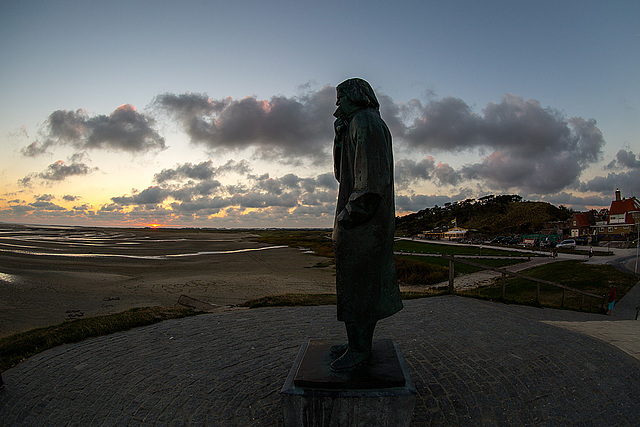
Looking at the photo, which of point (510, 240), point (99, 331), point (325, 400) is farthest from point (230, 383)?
point (510, 240)

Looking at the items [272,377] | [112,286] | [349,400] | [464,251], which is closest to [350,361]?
[349,400]

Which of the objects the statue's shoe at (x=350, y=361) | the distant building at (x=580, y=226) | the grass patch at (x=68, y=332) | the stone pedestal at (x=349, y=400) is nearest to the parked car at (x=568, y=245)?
the distant building at (x=580, y=226)

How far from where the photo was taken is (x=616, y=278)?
18.2m

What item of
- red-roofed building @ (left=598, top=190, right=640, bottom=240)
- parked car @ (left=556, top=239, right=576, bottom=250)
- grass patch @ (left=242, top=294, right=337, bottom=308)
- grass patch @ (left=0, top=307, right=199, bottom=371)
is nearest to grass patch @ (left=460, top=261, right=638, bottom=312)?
grass patch @ (left=242, top=294, right=337, bottom=308)

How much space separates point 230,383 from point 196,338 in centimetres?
216

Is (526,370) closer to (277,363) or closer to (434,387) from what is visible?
(434,387)

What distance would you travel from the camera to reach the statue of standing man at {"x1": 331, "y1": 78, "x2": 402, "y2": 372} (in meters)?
2.80

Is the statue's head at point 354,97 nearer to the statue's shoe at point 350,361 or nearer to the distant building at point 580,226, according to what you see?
the statue's shoe at point 350,361

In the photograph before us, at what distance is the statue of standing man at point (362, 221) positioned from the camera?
2.80 metres

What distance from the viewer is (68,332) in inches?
242

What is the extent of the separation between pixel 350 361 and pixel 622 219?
8631cm

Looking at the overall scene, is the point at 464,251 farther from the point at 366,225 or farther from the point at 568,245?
the point at 366,225

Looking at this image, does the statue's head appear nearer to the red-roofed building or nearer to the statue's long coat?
the statue's long coat

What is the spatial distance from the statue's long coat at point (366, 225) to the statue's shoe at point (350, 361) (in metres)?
0.37
